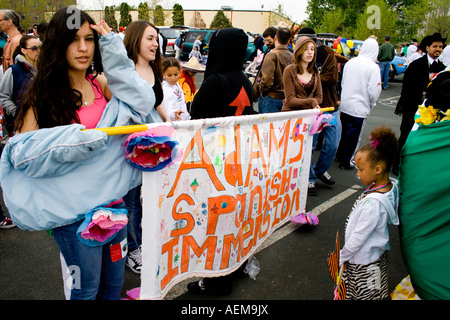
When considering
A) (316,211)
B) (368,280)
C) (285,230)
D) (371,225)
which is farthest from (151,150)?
(316,211)

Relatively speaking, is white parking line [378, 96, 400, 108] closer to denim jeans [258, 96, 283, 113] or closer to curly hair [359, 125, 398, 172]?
denim jeans [258, 96, 283, 113]

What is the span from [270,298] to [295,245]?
2.78 ft

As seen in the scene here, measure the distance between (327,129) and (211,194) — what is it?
2.84m

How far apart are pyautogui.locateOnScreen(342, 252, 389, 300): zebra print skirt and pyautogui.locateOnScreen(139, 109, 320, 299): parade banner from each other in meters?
0.71

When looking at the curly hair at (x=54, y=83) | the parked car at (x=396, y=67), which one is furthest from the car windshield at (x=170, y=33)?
the curly hair at (x=54, y=83)

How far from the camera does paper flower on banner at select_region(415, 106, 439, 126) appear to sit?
1993 mm

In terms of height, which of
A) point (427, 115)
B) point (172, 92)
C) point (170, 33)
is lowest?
point (172, 92)

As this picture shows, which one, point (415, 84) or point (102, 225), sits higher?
point (415, 84)

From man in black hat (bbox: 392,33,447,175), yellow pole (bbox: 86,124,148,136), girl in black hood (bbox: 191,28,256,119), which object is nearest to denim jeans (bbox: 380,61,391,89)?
man in black hat (bbox: 392,33,447,175)

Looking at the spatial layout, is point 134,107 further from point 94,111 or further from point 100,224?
point 100,224

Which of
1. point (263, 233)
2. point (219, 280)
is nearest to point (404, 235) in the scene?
point (263, 233)

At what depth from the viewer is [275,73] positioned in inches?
189

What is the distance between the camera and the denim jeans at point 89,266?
5.47 feet
